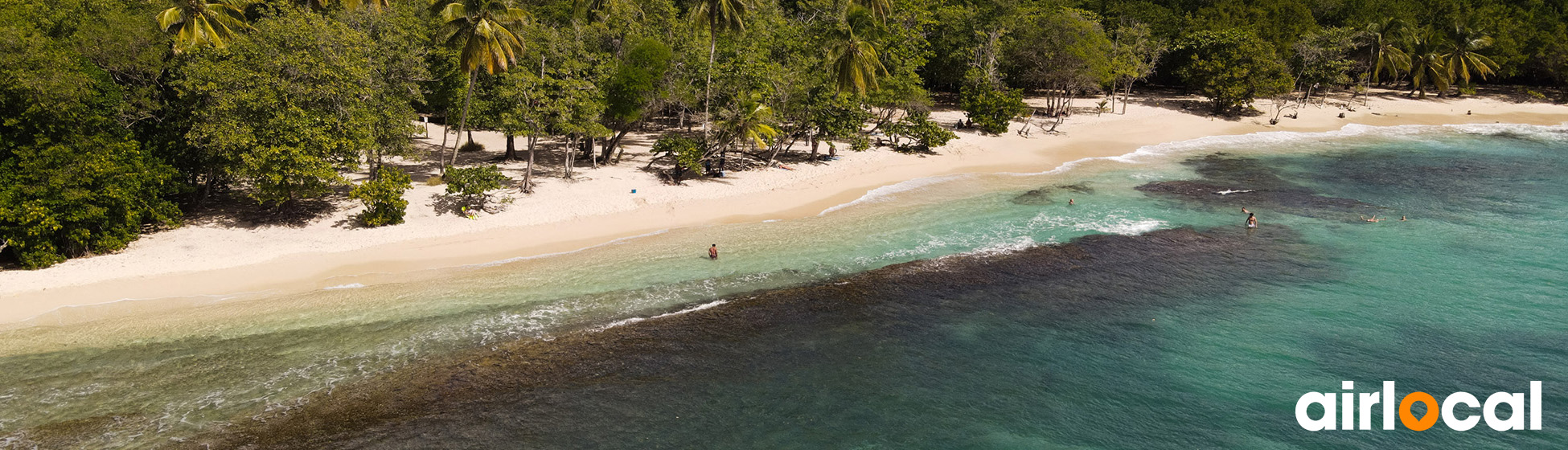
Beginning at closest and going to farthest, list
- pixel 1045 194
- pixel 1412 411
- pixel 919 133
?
pixel 1412 411 < pixel 1045 194 < pixel 919 133

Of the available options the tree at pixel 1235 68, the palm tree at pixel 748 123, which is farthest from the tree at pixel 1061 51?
the palm tree at pixel 748 123

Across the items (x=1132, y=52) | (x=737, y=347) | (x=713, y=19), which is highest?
(x=1132, y=52)

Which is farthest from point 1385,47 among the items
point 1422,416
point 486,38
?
point 486,38

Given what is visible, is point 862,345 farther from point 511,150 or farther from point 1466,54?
point 1466,54

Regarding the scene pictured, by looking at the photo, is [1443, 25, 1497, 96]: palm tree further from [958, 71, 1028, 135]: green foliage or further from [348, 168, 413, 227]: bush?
[348, 168, 413, 227]: bush

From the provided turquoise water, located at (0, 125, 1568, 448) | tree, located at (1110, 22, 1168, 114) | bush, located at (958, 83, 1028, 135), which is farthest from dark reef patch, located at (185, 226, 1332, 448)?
tree, located at (1110, 22, 1168, 114)

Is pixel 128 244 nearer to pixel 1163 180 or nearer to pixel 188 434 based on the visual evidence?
pixel 188 434
